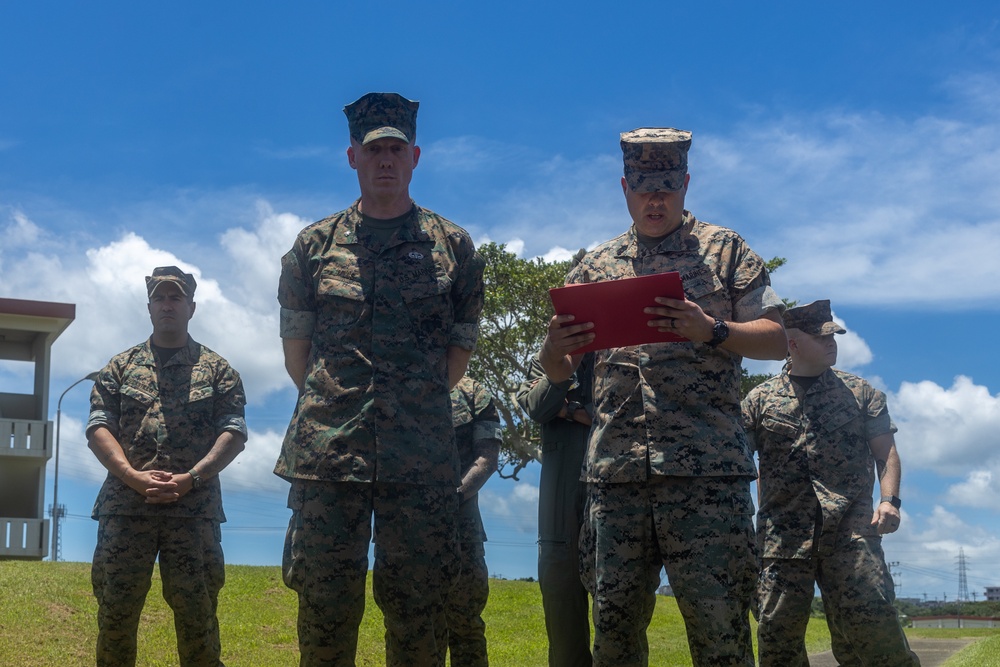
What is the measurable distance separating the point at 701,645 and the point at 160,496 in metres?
3.80

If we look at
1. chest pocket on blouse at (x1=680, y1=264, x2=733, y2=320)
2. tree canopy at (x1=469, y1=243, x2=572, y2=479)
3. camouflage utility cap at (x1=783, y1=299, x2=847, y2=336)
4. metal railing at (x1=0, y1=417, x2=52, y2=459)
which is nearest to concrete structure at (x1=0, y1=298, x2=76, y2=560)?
metal railing at (x1=0, y1=417, x2=52, y2=459)

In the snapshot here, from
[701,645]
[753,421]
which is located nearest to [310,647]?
[701,645]

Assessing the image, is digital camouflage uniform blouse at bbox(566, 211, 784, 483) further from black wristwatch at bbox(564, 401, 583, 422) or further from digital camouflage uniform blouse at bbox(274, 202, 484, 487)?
black wristwatch at bbox(564, 401, 583, 422)

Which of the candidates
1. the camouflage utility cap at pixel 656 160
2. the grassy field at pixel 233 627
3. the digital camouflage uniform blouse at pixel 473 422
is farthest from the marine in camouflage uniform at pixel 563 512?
the grassy field at pixel 233 627

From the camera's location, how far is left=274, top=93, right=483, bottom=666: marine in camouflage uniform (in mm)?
4488

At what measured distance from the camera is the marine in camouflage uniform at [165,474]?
7004 millimetres

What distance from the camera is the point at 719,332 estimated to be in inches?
176

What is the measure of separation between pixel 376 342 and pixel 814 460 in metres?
3.48

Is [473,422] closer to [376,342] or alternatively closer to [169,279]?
[169,279]

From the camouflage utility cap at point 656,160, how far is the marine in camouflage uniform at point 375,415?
2.87ft

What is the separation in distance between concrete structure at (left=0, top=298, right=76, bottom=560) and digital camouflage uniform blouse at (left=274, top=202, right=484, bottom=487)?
2811 cm

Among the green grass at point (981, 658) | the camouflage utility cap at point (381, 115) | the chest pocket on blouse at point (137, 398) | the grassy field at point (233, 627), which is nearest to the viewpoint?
the camouflage utility cap at point (381, 115)

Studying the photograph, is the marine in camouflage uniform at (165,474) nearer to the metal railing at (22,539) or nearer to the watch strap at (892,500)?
the watch strap at (892,500)

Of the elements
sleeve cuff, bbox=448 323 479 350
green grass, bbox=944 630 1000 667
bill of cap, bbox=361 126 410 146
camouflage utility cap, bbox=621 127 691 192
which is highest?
bill of cap, bbox=361 126 410 146
